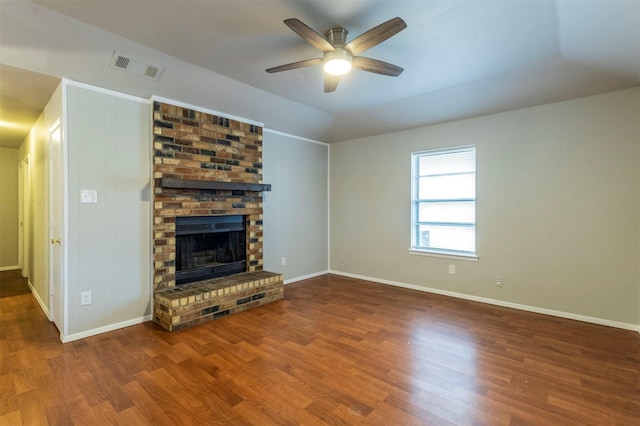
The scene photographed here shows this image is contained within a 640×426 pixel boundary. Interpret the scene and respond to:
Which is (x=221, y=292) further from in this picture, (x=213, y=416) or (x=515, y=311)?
(x=515, y=311)

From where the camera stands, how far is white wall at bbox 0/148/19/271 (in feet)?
18.9

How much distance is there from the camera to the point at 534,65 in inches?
115

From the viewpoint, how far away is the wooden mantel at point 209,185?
3.25 m

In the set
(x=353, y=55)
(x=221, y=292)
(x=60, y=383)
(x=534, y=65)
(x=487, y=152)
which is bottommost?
(x=60, y=383)

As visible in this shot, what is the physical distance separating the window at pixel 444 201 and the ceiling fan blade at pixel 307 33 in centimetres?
278

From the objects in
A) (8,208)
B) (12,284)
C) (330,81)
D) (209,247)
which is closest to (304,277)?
(209,247)

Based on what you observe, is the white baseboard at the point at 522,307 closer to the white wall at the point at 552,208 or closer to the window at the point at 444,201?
the white wall at the point at 552,208

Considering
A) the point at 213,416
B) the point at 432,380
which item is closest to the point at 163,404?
the point at 213,416

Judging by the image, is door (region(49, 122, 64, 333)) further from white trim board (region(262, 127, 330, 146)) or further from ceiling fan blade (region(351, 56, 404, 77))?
ceiling fan blade (region(351, 56, 404, 77))

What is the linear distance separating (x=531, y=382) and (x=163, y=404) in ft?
8.13

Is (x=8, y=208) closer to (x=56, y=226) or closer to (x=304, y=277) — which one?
(x=56, y=226)

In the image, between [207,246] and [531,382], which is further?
[207,246]

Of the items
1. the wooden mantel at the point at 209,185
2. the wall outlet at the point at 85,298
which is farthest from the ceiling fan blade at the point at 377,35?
the wall outlet at the point at 85,298

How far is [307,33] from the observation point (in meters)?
2.00
